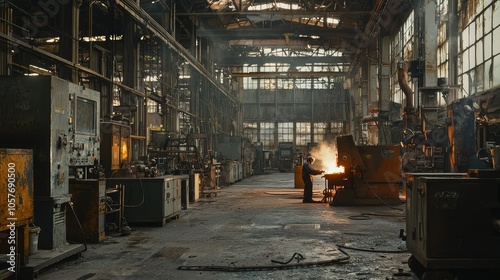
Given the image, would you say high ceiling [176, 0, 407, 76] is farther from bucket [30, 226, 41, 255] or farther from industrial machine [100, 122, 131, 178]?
bucket [30, 226, 41, 255]

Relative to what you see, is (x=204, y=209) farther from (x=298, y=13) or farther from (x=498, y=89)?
(x=298, y=13)

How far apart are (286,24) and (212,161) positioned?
33.6 ft

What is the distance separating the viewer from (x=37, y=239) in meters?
6.55

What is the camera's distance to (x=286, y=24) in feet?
89.3

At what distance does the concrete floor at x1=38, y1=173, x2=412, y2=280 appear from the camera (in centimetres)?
646

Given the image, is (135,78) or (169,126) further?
(169,126)

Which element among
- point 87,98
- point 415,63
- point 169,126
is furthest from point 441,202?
point 169,126

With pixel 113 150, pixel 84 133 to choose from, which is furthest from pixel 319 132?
pixel 84 133

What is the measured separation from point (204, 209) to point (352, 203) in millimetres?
4323

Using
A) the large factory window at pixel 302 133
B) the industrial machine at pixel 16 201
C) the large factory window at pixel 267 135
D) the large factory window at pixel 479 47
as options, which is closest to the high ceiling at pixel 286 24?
the large factory window at pixel 479 47

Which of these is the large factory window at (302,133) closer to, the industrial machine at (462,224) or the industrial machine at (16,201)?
the industrial machine at (16,201)

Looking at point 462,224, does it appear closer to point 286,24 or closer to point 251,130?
point 286,24

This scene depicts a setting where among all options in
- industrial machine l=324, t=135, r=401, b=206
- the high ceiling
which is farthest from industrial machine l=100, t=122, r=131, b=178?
the high ceiling

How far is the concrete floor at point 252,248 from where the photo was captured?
6465 millimetres
